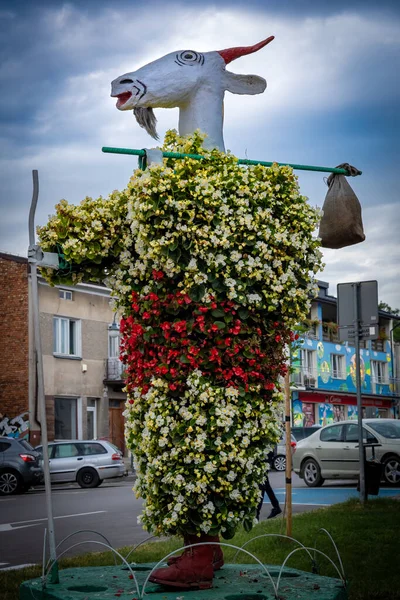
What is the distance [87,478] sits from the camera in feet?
81.3

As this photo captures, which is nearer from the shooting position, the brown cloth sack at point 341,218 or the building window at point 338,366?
the brown cloth sack at point 341,218

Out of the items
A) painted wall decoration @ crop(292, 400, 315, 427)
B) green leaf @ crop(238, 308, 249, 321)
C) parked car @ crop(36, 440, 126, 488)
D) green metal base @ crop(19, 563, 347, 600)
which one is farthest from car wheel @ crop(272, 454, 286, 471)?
green leaf @ crop(238, 308, 249, 321)

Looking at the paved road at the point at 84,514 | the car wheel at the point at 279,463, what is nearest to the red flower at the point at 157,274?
the paved road at the point at 84,514

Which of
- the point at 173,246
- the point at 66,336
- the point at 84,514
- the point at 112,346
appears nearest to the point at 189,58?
the point at 173,246

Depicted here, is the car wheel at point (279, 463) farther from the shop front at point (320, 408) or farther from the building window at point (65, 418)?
the shop front at point (320, 408)

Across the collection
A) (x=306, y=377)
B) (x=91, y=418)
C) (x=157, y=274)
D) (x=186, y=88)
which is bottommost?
(x=91, y=418)

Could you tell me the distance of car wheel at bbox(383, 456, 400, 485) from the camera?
19.6 metres

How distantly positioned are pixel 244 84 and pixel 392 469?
1474cm

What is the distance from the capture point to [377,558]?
851 cm

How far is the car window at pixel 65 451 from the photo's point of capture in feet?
82.1

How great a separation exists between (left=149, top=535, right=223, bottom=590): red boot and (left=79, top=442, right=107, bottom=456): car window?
65.5ft

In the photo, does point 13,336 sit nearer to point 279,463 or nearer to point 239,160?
point 279,463

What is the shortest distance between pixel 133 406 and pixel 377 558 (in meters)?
4.04

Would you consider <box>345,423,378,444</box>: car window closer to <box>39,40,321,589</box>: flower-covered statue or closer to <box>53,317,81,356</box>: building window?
<box>39,40,321,589</box>: flower-covered statue
